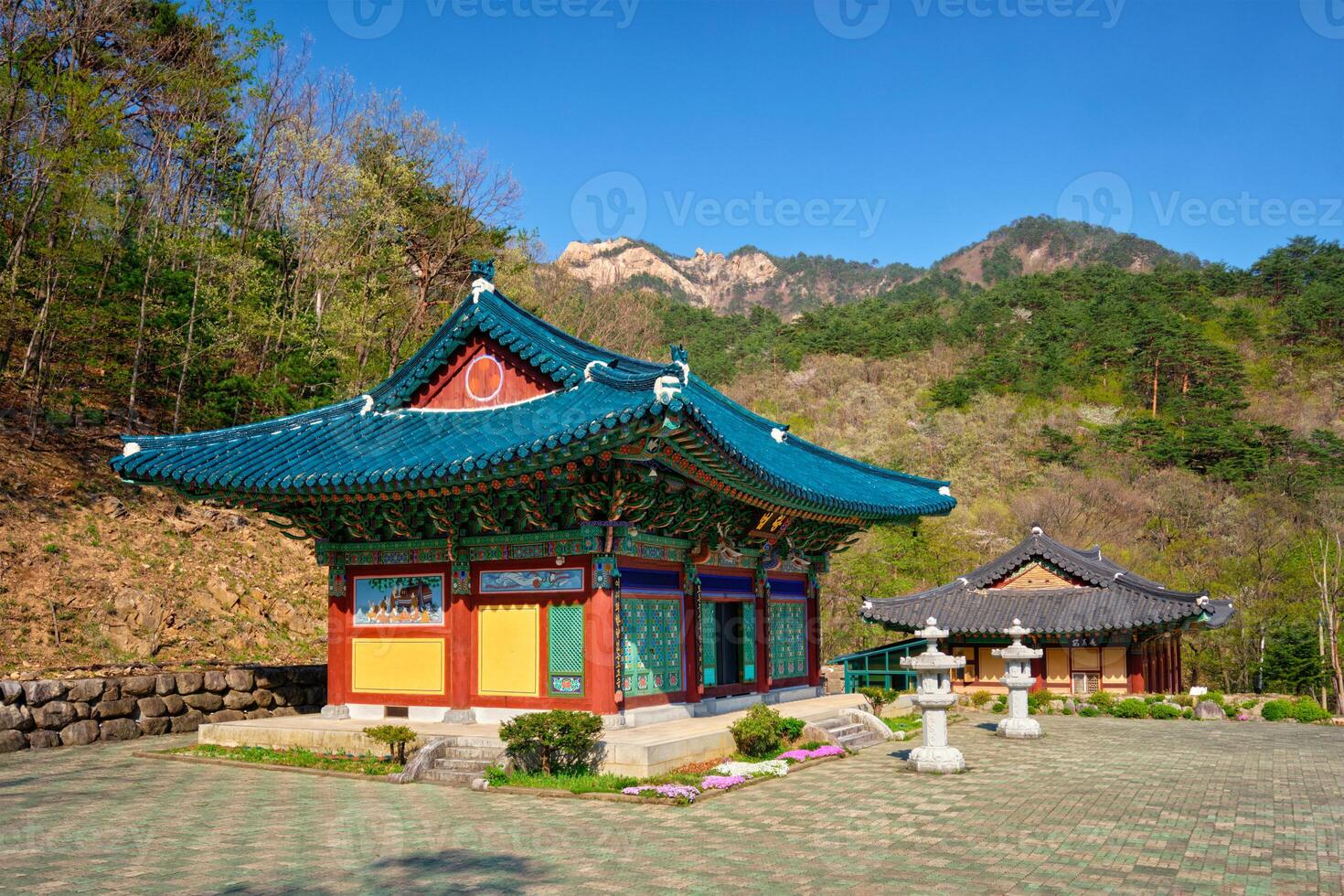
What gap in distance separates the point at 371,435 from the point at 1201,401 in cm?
6222

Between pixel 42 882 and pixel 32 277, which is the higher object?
pixel 32 277

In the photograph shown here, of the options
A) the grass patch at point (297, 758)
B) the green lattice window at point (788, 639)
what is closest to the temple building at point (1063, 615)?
the green lattice window at point (788, 639)

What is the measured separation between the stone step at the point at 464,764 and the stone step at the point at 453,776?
0.30 feet

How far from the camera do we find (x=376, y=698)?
15734 millimetres

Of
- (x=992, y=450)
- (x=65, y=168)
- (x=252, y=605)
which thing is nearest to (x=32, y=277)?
(x=65, y=168)

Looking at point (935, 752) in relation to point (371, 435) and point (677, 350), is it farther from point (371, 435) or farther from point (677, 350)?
point (371, 435)

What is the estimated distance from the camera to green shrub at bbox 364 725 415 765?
13.5 meters

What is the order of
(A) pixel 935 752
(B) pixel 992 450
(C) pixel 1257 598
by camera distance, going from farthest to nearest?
(B) pixel 992 450, (C) pixel 1257 598, (A) pixel 935 752

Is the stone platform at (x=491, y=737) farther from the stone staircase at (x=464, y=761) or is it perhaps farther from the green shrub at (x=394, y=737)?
the green shrub at (x=394, y=737)

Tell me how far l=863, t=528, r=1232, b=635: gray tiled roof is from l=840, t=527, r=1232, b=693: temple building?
0.03 m

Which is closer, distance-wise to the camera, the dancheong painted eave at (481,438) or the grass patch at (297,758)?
the dancheong painted eave at (481,438)

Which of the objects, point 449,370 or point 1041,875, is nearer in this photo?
point 1041,875

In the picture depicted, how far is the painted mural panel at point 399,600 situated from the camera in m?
15.4

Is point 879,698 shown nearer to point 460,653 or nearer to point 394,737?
point 460,653
